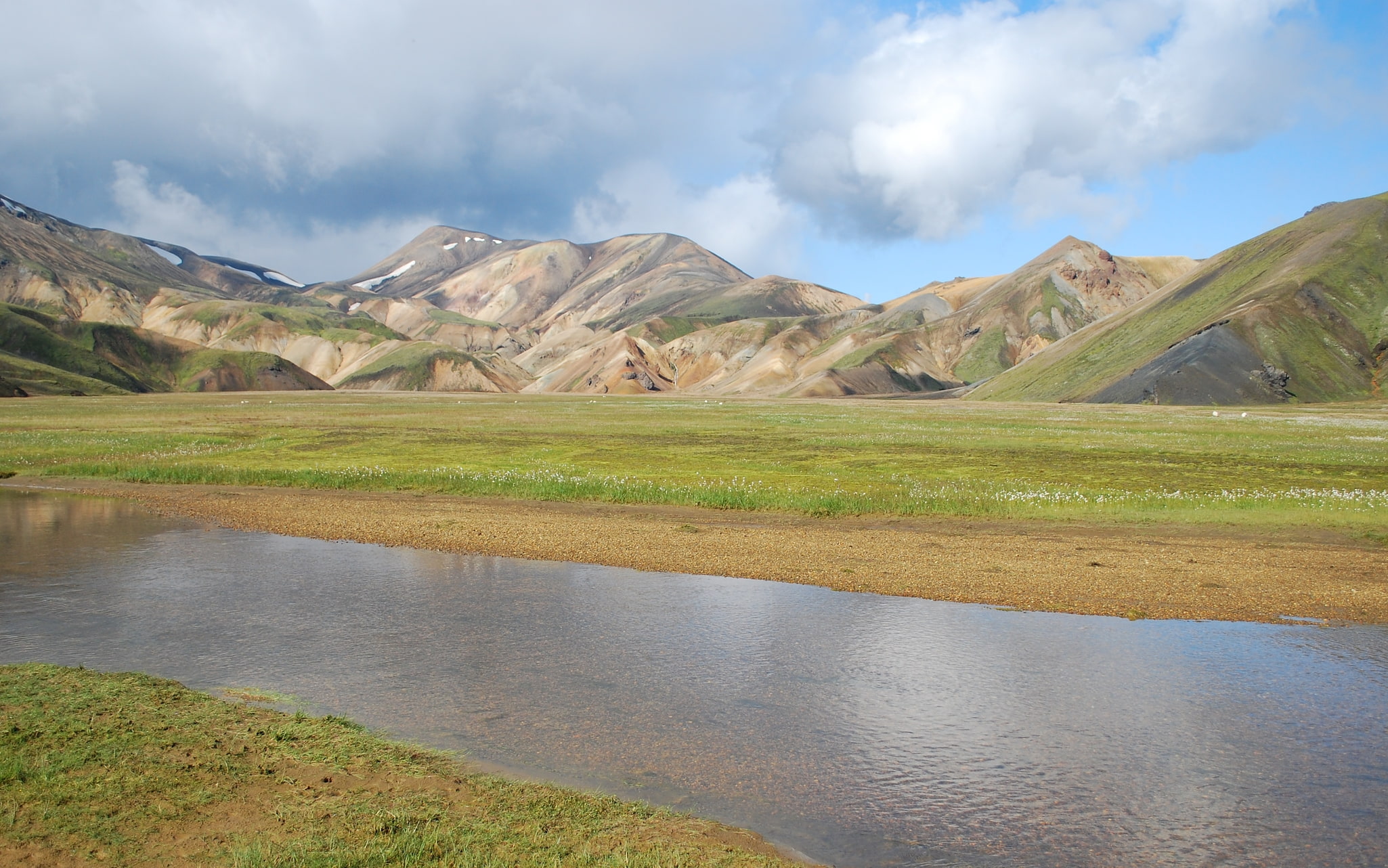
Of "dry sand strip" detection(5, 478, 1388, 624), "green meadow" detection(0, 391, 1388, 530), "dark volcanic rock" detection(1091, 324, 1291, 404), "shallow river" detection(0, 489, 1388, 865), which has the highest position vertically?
"dark volcanic rock" detection(1091, 324, 1291, 404)

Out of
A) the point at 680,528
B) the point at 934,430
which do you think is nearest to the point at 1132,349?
the point at 934,430

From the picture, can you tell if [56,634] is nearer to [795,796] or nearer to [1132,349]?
[795,796]

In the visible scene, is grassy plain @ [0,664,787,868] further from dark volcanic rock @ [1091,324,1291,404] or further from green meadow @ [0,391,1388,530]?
dark volcanic rock @ [1091,324,1291,404]

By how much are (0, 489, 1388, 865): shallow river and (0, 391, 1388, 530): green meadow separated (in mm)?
14112

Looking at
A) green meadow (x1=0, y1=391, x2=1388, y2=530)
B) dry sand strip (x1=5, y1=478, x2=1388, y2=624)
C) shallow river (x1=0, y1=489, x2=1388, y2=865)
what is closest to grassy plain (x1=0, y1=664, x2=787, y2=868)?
shallow river (x1=0, y1=489, x2=1388, y2=865)

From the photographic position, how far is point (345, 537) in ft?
82.5

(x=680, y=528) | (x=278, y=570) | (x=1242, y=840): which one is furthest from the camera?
(x=680, y=528)

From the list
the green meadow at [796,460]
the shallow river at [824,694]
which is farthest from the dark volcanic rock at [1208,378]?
the shallow river at [824,694]

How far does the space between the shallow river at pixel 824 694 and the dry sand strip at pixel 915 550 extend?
1511 mm

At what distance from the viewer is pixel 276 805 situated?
8.41m

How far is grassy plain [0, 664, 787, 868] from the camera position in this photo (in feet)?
24.7

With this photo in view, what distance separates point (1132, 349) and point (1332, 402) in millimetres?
34062

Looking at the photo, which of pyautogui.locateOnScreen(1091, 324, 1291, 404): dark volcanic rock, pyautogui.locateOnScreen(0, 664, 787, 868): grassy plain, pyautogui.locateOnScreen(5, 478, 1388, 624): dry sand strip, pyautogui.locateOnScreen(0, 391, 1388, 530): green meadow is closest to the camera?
pyautogui.locateOnScreen(0, 664, 787, 868): grassy plain

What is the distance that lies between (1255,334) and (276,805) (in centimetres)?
15349
